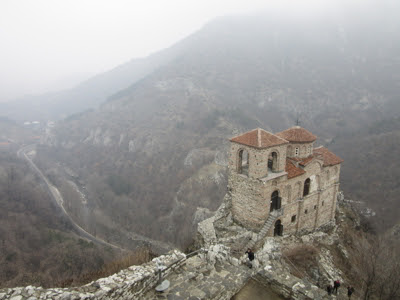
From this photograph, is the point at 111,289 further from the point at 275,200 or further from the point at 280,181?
the point at 275,200

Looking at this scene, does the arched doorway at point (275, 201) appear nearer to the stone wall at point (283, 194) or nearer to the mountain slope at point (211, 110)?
the stone wall at point (283, 194)

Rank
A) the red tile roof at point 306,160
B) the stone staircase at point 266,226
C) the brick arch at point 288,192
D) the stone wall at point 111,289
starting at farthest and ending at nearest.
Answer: the red tile roof at point 306,160 → the brick arch at point 288,192 → the stone staircase at point 266,226 → the stone wall at point 111,289

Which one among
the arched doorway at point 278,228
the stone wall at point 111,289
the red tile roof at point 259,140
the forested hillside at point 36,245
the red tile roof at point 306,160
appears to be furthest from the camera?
the forested hillside at point 36,245

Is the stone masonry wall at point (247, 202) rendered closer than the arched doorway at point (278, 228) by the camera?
Yes

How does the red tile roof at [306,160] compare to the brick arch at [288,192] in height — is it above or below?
above

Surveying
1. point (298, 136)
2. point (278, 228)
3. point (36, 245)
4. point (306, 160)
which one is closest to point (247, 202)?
point (278, 228)

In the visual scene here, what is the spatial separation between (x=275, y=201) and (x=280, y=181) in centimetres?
172

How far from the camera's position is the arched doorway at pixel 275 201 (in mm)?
19531

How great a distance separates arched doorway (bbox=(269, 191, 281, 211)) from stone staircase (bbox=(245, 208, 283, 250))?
518 millimetres

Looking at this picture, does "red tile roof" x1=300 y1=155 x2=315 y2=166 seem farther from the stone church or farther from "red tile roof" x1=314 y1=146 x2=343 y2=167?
"red tile roof" x1=314 y1=146 x2=343 y2=167

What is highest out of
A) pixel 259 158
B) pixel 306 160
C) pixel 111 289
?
pixel 259 158

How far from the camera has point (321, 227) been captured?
2273 centimetres

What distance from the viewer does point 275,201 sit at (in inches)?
778

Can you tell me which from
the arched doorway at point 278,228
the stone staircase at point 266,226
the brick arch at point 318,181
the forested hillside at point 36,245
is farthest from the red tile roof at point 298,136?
the forested hillside at point 36,245
